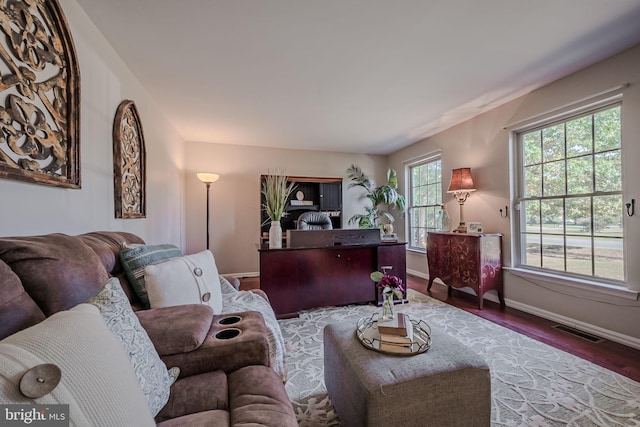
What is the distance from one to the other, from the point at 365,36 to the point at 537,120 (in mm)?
2201

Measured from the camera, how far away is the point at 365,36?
1.92 m

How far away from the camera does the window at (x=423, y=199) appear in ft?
14.0

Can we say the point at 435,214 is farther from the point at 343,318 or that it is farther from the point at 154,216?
the point at 154,216

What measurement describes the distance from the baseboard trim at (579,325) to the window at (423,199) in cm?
167

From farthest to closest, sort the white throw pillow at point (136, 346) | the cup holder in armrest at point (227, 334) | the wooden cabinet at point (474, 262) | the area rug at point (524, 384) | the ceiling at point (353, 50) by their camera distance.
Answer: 1. the wooden cabinet at point (474, 262)
2. the ceiling at point (353, 50)
3. the area rug at point (524, 384)
4. the cup holder in armrest at point (227, 334)
5. the white throw pillow at point (136, 346)

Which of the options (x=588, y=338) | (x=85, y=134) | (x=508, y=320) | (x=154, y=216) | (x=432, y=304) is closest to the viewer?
(x=85, y=134)

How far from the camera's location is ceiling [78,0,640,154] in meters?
1.68

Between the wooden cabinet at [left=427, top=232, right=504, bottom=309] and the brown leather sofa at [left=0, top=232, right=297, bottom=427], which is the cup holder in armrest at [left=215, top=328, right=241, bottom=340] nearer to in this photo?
the brown leather sofa at [left=0, top=232, right=297, bottom=427]

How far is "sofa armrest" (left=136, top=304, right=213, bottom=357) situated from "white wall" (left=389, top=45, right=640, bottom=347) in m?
3.23

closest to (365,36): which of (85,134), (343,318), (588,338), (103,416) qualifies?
(85,134)

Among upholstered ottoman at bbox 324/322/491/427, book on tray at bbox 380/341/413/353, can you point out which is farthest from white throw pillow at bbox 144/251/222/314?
book on tray at bbox 380/341/413/353

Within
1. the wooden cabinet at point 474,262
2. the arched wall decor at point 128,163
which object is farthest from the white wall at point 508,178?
the arched wall decor at point 128,163

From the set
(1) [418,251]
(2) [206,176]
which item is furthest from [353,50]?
(1) [418,251]

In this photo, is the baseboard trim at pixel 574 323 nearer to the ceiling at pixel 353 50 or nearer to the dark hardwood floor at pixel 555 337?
the dark hardwood floor at pixel 555 337
